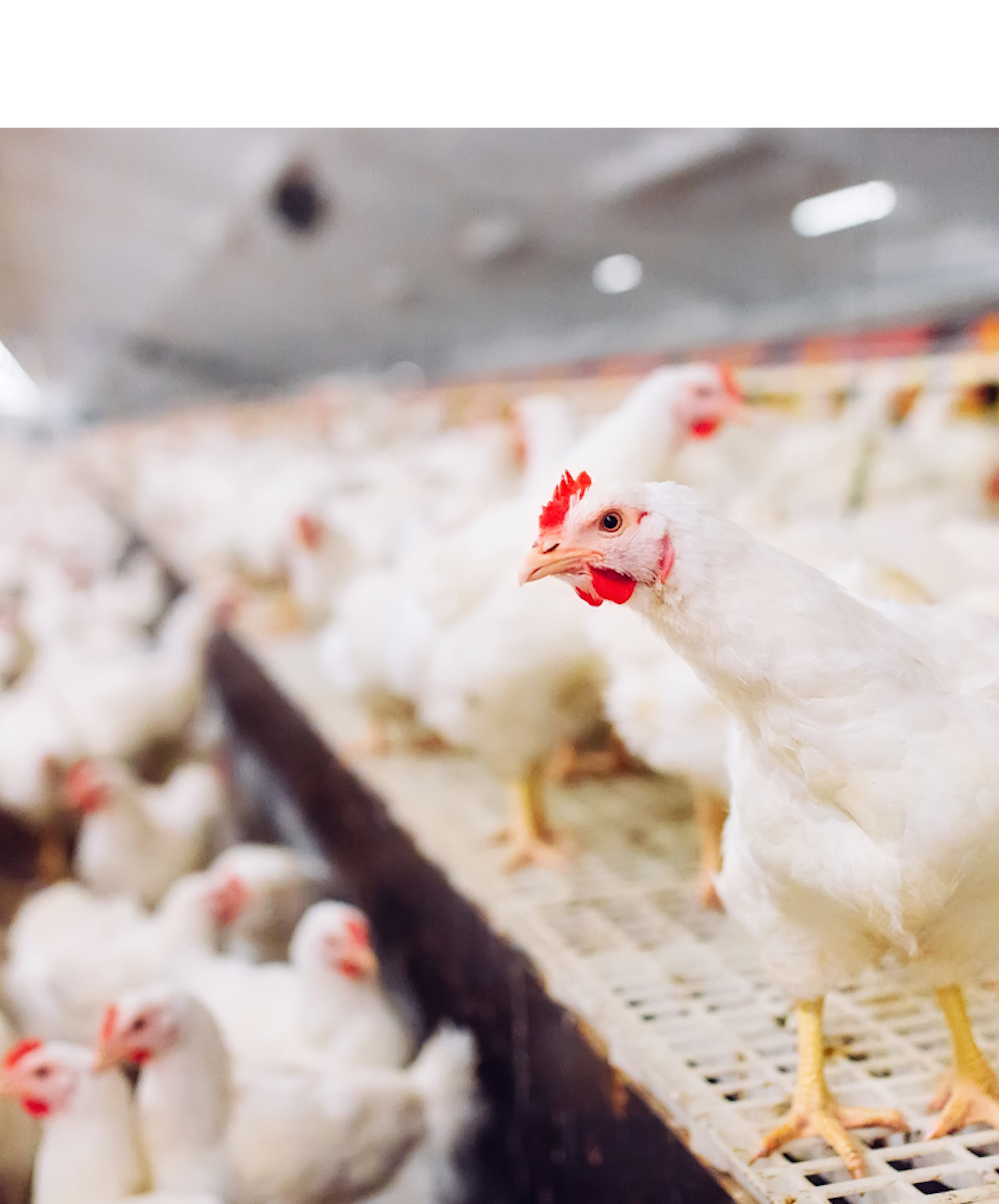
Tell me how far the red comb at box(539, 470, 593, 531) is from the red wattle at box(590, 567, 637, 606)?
4 cm

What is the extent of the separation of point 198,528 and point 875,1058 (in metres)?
3.61

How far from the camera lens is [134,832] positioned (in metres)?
2.08

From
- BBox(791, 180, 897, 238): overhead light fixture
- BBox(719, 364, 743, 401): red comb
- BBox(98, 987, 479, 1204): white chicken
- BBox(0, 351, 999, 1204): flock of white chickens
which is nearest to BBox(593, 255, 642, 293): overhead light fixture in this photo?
BBox(791, 180, 897, 238): overhead light fixture

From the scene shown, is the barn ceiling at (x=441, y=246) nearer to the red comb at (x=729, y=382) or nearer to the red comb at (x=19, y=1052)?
the red comb at (x=729, y=382)

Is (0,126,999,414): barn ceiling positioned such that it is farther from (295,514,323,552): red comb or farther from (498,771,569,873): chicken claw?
(498,771,569,873): chicken claw

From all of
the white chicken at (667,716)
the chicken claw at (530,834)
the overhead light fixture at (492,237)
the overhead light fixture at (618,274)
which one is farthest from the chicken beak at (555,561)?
the overhead light fixture at (618,274)

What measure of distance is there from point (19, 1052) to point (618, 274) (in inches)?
159

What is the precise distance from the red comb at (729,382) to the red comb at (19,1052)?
1.17m

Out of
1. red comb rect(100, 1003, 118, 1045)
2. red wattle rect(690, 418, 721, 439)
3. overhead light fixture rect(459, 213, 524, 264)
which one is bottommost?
red comb rect(100, 1003, 118, 1045)

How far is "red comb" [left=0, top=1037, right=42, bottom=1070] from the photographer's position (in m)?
1.16

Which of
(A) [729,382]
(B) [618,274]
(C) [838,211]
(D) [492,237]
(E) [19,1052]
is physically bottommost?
(E) [19,1052]

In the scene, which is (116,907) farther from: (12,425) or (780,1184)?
(780,1184)

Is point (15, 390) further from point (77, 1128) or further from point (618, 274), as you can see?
point (618, 274)

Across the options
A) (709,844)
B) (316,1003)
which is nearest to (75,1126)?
(316,1003)
